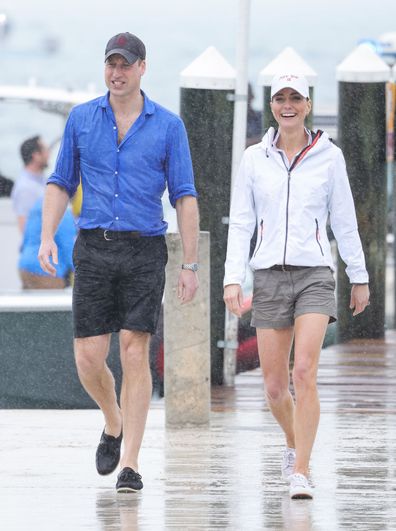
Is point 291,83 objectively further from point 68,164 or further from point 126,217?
point 68,164

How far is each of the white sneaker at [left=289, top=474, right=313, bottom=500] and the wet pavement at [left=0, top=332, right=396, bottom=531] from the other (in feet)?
0.20

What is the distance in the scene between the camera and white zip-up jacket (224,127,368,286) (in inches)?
300

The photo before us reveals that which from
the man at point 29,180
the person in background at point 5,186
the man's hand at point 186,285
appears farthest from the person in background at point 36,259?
the man's hand at point 186,285

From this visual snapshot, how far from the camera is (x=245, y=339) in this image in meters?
14.6

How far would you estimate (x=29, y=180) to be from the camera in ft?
61.1

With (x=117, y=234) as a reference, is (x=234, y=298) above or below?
below

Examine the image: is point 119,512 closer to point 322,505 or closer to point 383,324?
point 322,505

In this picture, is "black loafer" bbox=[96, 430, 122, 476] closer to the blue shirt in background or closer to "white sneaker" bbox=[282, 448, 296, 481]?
"white sneaker" bbox=[282, 448, 296, 481]

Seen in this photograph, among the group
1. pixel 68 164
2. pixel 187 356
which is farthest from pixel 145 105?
pixel 187 356

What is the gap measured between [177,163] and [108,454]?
1.34 metres

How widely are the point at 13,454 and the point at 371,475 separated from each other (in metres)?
1.81

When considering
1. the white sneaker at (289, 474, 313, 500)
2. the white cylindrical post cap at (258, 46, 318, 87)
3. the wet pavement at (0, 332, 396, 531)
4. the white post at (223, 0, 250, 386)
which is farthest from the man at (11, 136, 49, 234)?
the white sneaker at (289, 474, 313, 500)

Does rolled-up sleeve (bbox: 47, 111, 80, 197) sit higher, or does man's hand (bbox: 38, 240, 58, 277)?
rolled-up sleeve (bbox: 47, 111, 80, 197)

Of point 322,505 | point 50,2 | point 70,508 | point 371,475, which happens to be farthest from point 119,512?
point 50,2
